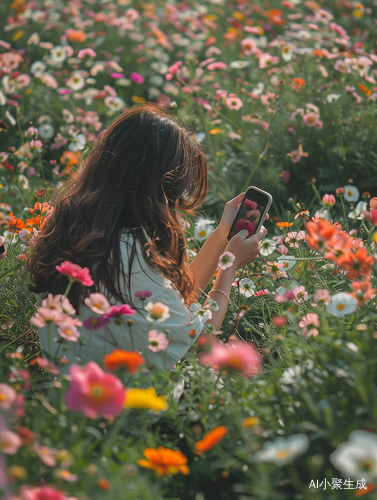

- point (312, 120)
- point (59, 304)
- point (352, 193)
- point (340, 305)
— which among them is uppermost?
point (59, 304)

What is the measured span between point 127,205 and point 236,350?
0.65 metres

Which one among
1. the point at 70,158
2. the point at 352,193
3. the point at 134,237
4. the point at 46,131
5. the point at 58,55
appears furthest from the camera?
the point at 58,55

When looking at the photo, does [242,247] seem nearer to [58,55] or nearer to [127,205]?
[127,205]

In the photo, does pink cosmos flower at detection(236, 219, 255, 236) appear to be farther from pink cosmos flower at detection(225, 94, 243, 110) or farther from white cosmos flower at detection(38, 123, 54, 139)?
white cosmos flower at detection(38, 123, 54, 139)

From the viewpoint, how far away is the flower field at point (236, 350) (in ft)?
2.92

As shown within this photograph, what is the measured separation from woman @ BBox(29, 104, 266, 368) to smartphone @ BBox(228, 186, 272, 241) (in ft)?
0.16

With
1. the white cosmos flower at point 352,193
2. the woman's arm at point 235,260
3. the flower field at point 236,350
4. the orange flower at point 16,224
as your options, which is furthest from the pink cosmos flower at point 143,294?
the white cosmos flower at point 352,193

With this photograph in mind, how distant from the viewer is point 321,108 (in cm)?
298

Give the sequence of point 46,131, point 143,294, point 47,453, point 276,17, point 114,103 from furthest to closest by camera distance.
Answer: point 276,17
point 114,103
point 46,131
point 143,294
point 47,453

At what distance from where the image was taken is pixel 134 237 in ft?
4.64

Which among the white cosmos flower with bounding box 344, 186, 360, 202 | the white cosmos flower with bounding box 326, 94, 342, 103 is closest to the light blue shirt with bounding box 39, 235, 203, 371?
the white cosmos flower with bounding box 344, 186, 360, 202

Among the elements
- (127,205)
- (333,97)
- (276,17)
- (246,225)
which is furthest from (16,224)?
(276,17)

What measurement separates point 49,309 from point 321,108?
2.24 m

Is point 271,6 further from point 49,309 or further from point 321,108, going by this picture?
point 49,309
